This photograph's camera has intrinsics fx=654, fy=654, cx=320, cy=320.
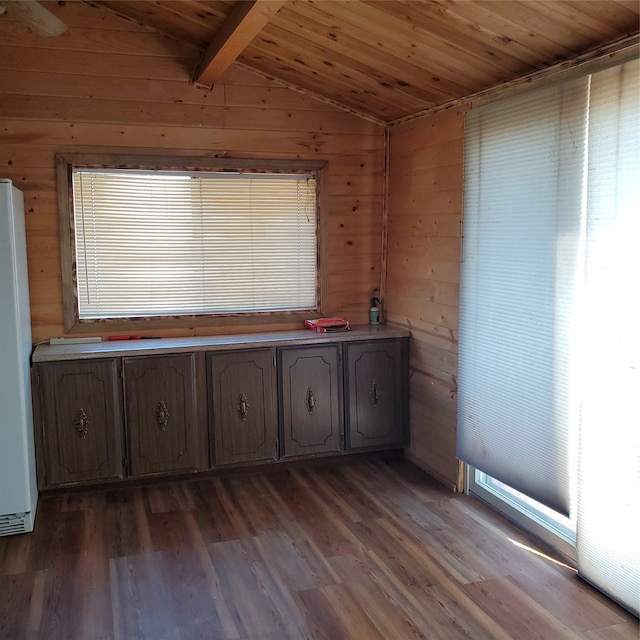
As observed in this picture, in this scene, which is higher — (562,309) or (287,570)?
(562,309)

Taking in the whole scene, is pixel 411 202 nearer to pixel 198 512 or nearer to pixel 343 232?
pixel 343 232

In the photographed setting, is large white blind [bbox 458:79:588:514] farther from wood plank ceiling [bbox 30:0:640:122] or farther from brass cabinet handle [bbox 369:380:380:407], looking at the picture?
brass cabinet handle [bbox 369:380:380:407]

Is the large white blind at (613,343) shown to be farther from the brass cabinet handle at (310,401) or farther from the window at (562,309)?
the brass cabinet handle at (310,401)

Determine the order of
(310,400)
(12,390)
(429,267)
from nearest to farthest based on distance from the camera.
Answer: (12,390) → (429,267) → (310,400)

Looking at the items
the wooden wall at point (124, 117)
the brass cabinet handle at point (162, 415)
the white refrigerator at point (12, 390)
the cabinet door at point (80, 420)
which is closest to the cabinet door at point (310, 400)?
the wooden wall at point (124, 117)

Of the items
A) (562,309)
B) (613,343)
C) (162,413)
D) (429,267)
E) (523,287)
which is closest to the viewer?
(613,343)

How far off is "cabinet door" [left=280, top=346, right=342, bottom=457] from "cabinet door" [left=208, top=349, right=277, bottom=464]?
10 cm

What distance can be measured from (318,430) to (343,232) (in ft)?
4.38

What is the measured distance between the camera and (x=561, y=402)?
284cm

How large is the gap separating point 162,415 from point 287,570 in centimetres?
129

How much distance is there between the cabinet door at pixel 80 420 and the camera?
3598 millimetres

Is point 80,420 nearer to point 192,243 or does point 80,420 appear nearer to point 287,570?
point 192,243

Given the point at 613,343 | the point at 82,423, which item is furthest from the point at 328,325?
the point at 613,343

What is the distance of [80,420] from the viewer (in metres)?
3.65
